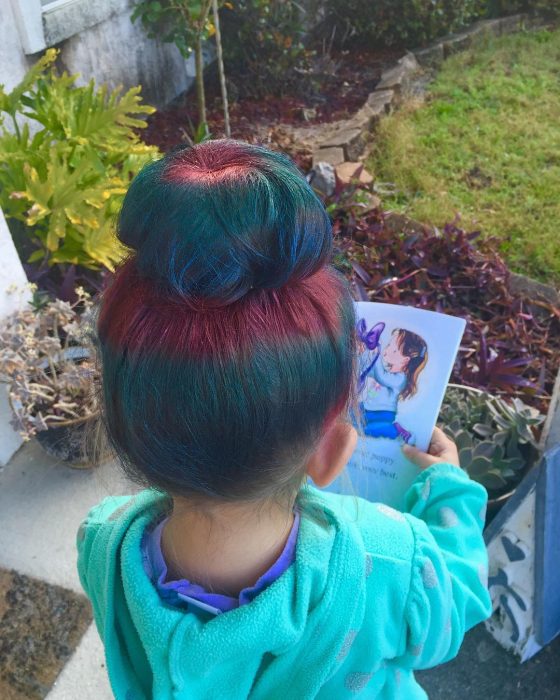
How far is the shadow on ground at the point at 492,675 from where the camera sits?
5.82ft

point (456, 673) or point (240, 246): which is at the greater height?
point (240, 246)

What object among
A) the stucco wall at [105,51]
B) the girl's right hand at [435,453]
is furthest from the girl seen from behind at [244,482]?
the stucco wall at [105,51]

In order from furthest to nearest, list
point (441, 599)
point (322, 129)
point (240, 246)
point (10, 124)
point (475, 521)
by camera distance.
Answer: point (322, 129), point (10, 124), point (475, 521), point (441, 599), point (240, 246)

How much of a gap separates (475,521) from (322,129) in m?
3.95

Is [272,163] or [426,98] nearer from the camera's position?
[272,163]

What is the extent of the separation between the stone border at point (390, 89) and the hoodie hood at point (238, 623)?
3194mm

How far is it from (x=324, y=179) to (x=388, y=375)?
2.36 metres

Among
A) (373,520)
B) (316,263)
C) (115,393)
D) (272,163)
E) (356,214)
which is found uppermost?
(272,163)

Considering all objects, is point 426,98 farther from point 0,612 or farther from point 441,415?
point 0,612

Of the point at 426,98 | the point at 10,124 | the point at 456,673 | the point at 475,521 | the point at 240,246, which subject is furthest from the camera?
the point at 426,98

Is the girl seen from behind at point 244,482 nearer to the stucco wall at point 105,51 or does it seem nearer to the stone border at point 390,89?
the stucco wall at point 105,51

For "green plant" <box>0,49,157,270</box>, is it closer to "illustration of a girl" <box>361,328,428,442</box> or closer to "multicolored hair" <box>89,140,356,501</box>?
"illustration of a girl" <box>361,328,428,442</box>

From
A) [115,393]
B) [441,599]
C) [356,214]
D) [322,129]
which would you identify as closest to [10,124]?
[356,214]

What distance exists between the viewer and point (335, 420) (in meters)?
0.83
